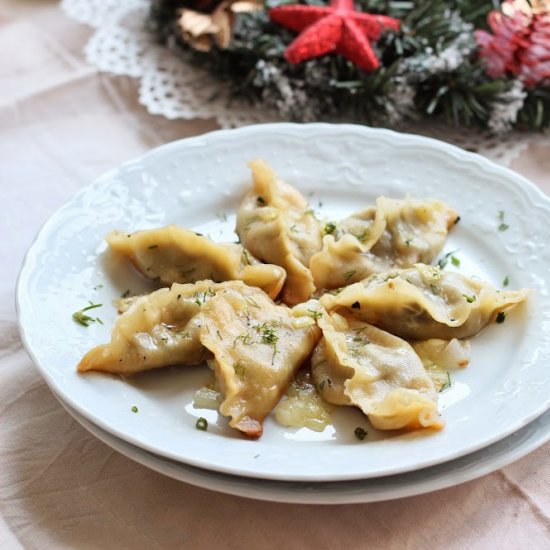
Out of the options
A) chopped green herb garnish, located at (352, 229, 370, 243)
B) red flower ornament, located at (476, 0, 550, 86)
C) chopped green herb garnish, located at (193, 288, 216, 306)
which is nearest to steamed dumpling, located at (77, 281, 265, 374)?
chopped green herb garnish, located at (193, 288, 216, 306)

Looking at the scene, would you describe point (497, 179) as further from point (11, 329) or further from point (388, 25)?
point (11, 329)

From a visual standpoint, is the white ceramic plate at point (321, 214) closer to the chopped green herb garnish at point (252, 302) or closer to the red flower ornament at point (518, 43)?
the chopped green herb garnish at point (252, 302)

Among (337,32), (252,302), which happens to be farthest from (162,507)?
(337,32)

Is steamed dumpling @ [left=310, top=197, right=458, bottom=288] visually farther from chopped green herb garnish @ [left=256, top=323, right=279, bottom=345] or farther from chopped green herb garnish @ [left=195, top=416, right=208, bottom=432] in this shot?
chopped green herb garnish @ [left=195, top=416, right=208, bottom=432]

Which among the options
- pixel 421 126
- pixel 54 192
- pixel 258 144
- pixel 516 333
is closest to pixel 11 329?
pixel 54 192

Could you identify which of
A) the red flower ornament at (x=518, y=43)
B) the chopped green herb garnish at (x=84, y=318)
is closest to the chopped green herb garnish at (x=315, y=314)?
the chopped green herb garnish at (x=84, y=318)

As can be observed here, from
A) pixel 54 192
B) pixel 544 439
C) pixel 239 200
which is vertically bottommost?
pixel 54 192

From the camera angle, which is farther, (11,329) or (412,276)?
(11,329)
